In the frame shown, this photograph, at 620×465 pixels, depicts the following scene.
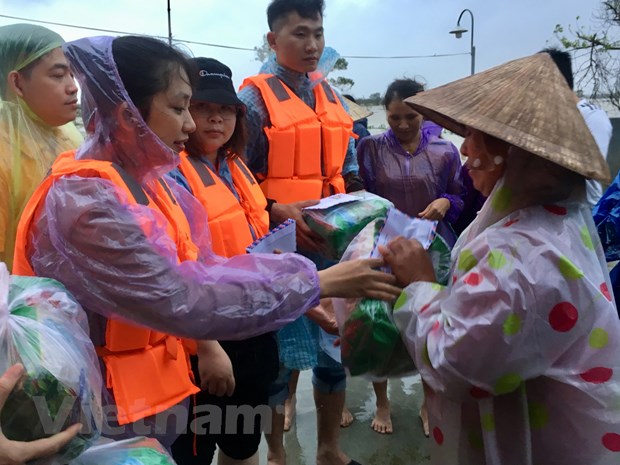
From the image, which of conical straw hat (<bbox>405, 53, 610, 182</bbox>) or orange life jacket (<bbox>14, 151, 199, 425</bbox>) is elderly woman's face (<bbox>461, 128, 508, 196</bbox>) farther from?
orange life jacket (<bbox>14, 151, 199, 425</bbox>)

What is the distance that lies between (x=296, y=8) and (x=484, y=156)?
197 centimetres

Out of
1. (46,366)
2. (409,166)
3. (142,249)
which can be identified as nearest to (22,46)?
(142,249)

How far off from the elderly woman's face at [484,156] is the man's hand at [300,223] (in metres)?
0.77

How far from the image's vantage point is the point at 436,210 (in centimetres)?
331

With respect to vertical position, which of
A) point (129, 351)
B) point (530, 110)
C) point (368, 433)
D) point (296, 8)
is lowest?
point (368, 433)

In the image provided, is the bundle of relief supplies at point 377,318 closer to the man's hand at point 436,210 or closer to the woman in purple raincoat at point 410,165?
the man's hand at point 436,210

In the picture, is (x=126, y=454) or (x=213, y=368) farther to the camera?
(x=213, y=368)

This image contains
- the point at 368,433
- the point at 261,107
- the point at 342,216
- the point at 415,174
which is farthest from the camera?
the point at 415,174

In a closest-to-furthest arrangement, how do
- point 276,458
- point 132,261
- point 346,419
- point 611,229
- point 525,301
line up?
point 525,301 < point 132,261 < point 611,229 < point 276,458 < point 346,419

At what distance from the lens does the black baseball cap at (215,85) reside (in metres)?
2.37

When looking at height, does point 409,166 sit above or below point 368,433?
above

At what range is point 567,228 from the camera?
131 centimetres

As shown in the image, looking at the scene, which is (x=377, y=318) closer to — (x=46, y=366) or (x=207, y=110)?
(x=46, y=366)

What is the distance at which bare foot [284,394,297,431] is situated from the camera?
3.30m
